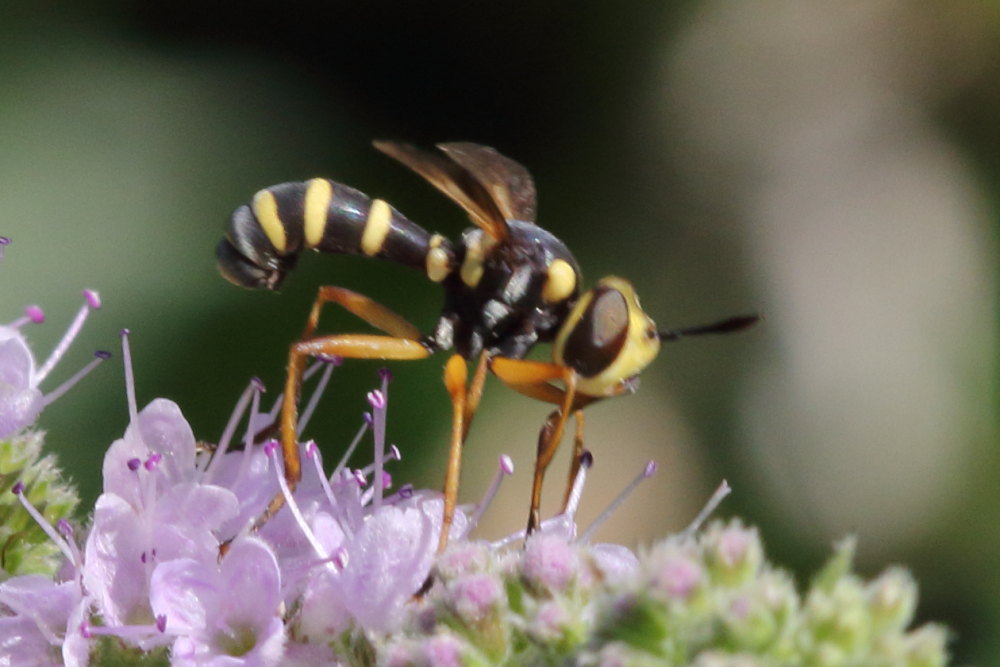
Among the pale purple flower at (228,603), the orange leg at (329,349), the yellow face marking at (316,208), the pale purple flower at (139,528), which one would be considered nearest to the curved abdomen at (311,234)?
the yellow face marking at (316,208)

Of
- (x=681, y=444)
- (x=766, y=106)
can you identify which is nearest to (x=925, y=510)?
(x=681, y=444)

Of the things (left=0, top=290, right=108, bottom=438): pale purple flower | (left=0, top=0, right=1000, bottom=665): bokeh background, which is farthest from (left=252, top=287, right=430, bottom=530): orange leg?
(left=0, top=0, right=1000, bottom=665): bokeh background

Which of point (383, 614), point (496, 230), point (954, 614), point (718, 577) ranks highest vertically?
point (496, 230)

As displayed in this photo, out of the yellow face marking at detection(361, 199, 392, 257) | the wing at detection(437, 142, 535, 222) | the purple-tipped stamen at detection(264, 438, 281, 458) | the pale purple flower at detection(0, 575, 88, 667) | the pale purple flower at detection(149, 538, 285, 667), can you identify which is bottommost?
the pale purple flower at detection(0, 575, 88, 667)

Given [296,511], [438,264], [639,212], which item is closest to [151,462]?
[296,511]

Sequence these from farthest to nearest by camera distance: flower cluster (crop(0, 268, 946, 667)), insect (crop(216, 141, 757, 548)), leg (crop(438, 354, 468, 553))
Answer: insect (crop(216, 141, 757, 548))
leg (crop(438, 354, 468, 553))
flower cluster (crop(0, 268, 946, 667))

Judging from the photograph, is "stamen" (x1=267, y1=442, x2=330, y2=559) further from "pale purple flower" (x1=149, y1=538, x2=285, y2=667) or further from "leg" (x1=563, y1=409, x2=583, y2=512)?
"leg" (x1=563, y1=409, x2=583, y2=512)

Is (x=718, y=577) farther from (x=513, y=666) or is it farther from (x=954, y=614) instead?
(x=954, y=614)
